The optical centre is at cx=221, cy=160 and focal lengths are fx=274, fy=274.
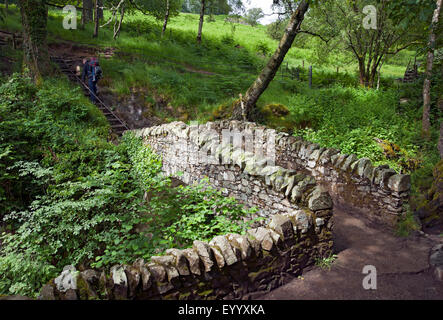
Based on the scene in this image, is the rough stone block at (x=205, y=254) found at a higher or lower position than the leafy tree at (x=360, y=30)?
lower

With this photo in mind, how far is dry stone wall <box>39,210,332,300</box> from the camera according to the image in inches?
129

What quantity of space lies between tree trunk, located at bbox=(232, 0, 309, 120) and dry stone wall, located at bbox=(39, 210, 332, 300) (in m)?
9.38

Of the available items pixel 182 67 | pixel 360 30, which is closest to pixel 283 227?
pixel 360 30

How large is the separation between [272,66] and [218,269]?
10911mm

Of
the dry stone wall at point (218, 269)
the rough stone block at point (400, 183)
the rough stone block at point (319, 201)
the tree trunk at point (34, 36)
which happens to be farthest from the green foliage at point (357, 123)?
the tree trunk at point (34, 36)

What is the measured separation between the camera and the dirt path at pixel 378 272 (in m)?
4.06

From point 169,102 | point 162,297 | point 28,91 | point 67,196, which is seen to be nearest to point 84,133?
point 28,91

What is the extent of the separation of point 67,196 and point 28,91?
6748mm

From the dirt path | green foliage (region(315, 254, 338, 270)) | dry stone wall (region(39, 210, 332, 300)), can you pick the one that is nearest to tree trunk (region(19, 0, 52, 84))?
dry stone wall (region(39, 210, 332, 300))

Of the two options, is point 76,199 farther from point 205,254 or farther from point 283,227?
point 283,227

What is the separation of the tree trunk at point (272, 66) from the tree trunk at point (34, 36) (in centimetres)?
970

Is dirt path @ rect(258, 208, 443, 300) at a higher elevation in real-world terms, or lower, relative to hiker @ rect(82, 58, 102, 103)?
lower

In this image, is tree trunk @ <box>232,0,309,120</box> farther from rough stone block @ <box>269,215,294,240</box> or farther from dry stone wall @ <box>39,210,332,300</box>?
rough stone block @ <box>269,215,294,240</box>

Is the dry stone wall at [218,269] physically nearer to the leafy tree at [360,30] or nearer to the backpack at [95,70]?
the backpack at [95,70]
